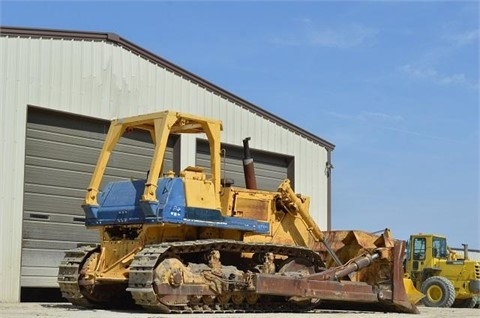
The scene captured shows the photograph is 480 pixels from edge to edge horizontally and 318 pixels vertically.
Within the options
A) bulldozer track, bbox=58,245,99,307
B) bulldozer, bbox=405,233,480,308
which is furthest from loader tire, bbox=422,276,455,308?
bulldozer track, bbox=58,245,99,307

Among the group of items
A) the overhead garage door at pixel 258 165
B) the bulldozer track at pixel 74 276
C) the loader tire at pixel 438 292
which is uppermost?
the overhead garage door at pixel 258 165

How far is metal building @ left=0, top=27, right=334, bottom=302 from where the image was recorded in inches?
800

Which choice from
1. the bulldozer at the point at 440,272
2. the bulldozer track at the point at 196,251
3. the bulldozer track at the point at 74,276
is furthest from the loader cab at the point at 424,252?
the bulldozer track at the point at 74,276

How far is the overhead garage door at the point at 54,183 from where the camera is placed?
21.0 m

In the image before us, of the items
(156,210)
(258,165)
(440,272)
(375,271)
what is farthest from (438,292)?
(156,210)

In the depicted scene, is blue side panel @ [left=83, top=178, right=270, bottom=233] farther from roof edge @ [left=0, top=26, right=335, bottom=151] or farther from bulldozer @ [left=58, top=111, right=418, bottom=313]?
roof edge @ [left=0, top=26, right=335, bottom=151]

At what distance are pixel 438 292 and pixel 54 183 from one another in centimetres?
1310

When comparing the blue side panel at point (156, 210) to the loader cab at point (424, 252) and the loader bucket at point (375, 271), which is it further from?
the loader cab at point (424, 252)

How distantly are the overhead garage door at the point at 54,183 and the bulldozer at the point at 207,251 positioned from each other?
14.7 feet

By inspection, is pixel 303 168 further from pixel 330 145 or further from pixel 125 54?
pixel 125 54

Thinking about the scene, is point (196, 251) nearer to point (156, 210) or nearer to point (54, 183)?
point (156, 210)

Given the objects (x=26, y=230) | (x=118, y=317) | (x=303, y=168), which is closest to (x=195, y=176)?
(x=118, y=317)

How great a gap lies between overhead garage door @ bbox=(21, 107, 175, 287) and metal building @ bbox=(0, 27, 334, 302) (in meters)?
0.03

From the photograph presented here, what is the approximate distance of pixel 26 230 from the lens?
821 inches
